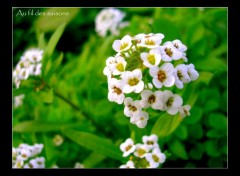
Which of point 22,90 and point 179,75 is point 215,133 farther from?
point 22,90

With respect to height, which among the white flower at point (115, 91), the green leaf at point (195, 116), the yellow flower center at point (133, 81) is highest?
the yellow flower center at point (133, 81)

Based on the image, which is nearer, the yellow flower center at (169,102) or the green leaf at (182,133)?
the yellow flower center at (169,102)

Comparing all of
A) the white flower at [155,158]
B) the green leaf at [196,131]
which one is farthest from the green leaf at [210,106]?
the white flower at [155,158]

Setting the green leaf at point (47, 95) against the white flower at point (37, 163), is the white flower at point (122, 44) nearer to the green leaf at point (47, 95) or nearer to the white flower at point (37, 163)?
the green leaf at point (47, 95)

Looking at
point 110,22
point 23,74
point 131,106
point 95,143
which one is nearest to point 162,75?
point 131,106

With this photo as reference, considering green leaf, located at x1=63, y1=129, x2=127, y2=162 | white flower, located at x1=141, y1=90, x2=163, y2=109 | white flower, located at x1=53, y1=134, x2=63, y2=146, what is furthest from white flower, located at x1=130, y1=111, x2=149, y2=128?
white flower, located at x1=53, y1=134, x2=63, y2=146

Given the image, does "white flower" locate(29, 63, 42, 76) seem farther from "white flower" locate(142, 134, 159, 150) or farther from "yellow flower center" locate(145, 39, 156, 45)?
"yellow flower center" locate(145, 39, 156, 45)

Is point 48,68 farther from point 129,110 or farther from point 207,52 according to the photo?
point 207,52
